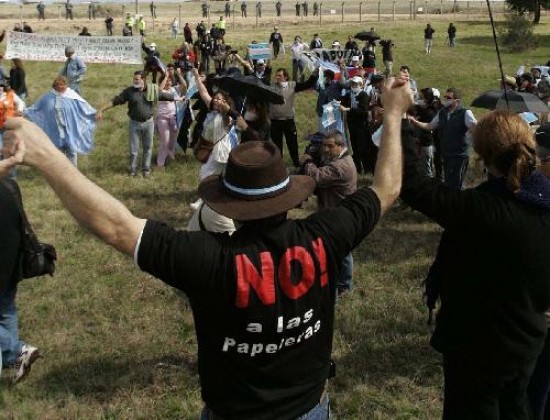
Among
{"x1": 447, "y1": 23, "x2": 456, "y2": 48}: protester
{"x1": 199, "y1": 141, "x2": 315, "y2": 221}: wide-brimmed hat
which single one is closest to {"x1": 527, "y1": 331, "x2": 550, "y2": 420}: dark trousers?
{"x1": 199, "y1": 141, "x2": 315, "y2": 221}: wide-brimmed hat

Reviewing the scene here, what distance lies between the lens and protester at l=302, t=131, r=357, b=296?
6.05 meters

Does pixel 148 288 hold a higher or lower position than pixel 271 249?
lower

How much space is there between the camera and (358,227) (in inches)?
→ 100

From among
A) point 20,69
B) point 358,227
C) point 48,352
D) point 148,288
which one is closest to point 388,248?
point 148,288

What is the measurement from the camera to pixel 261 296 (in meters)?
2.31

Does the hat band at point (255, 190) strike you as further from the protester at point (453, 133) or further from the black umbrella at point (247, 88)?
the protester at point (453, 133)

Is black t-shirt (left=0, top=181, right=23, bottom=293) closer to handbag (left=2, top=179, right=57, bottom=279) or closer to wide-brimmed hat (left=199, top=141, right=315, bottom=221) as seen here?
handbag (left=2, top=179, right=57, bottom=279)

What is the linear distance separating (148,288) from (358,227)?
4.84 metres

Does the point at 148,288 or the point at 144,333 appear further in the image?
the point at 148,288

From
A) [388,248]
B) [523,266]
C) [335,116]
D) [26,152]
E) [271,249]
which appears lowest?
[388,248]

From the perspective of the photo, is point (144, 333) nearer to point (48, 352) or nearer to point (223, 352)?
point (48, 352)

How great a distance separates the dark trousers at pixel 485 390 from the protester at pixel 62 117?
9.12m

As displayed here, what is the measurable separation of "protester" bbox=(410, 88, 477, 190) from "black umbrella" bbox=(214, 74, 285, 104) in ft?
6.65

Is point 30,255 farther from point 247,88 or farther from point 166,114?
point 166,114
